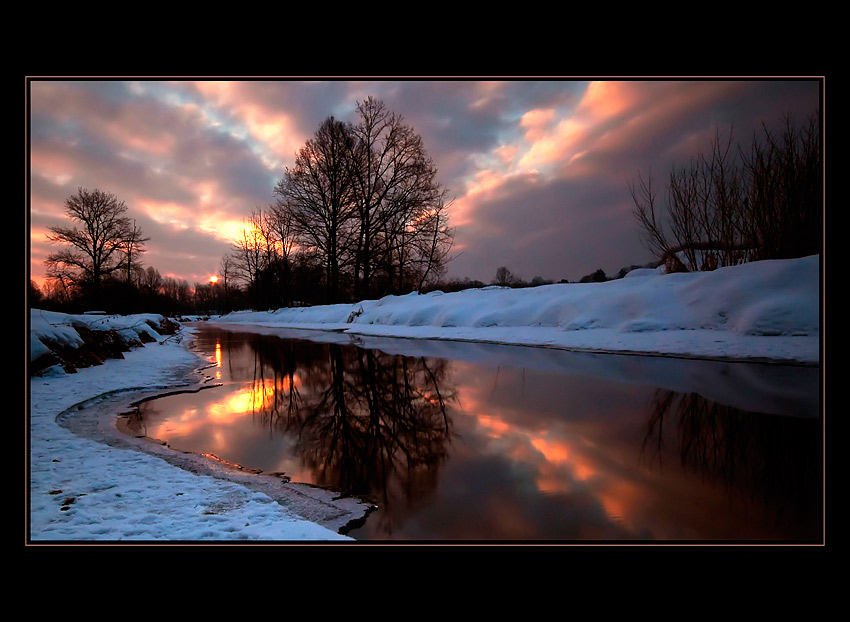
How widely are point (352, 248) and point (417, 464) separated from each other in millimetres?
25509

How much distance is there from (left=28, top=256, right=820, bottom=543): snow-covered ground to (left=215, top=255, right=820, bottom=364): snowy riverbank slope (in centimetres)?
3

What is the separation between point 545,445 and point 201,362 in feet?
29.4

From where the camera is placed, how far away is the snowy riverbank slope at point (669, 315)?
21.3 feet

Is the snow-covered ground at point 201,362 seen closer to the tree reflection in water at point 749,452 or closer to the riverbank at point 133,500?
the riverbank at point 133,500

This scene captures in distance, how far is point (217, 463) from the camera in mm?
2959

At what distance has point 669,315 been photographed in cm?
852

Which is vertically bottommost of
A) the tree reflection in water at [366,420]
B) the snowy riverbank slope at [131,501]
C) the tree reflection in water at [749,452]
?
the tree reflection in water at [366,420]

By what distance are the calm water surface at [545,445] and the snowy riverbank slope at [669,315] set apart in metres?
1.15

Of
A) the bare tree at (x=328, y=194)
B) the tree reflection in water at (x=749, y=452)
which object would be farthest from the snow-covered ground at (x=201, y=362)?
the bare tree at (x=328, y=194)

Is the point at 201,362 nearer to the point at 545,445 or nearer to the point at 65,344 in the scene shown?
the point at 65,344

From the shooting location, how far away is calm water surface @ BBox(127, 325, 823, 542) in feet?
6.53

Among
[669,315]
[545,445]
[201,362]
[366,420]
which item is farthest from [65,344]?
[669,315]
